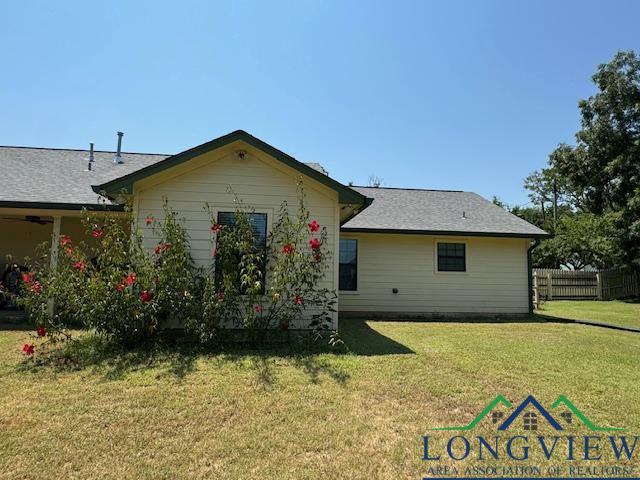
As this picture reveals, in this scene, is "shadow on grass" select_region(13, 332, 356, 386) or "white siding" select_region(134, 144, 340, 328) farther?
"white siding" select_region(134, 144, 340, 328)

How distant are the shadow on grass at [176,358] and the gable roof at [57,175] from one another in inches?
138

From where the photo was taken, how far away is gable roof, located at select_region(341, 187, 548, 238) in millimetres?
11148

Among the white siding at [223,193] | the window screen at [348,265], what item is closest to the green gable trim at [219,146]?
the white siding at [223,193]

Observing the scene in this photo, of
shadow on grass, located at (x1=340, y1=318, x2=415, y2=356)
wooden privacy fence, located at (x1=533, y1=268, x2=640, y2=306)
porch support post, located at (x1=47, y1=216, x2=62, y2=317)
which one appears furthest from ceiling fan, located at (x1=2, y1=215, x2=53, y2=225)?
wooden privacy fence, located at (x1=533, y1=268, x2=640, y2=306)

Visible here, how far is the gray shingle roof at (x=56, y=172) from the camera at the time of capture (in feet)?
28.0

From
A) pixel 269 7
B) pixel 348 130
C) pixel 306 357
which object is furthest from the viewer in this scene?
pixel 348 130

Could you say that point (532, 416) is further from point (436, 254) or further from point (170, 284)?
point (436, 254)

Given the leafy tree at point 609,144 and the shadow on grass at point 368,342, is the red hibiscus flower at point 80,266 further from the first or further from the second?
the leafy tree at point 609,144

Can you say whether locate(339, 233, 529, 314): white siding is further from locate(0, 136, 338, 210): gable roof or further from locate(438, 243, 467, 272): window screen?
locate(0, 136, 338, 210): gable roof

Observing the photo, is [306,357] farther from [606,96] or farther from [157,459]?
[606,96]

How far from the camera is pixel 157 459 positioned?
285 cm

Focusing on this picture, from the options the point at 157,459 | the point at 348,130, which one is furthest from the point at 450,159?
the point at 157,459

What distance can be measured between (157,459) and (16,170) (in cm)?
1089

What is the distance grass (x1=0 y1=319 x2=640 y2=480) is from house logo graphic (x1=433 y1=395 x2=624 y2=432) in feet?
0.36
